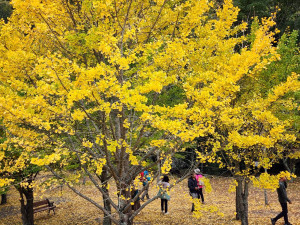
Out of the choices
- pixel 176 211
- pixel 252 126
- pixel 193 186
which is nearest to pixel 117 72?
pixel 252 126

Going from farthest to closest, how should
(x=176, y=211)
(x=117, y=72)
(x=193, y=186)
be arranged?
(x=176, y=211)
(x=193, y=186)
(x=117, y=72)

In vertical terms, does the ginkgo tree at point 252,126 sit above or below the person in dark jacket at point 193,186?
above

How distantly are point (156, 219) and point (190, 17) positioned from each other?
7168 mm

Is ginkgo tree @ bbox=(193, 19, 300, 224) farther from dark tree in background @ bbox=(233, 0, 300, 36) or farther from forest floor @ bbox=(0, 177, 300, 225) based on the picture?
dark tree in background @ bbox=(233, 0, 300, 36)

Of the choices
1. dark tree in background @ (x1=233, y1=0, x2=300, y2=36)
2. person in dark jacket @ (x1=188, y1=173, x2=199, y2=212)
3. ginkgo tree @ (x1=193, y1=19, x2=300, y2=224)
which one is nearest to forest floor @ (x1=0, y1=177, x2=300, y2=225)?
person in dark jacket @ (x1=188, y1=173, x2=199, y2=212)

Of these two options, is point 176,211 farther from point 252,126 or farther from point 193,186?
point 252,126

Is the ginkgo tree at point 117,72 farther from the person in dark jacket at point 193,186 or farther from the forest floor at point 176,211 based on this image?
the person in dark jacket at point 193,186

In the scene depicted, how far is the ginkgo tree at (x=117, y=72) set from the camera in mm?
3783

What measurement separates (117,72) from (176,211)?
26.3 ft

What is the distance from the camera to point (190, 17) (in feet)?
15.5

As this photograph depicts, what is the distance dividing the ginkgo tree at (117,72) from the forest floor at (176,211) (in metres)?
2.54

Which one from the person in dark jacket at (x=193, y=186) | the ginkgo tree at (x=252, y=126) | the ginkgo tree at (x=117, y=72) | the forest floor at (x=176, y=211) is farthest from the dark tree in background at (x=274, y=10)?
the ginkgo tree at (x=117, y=72)

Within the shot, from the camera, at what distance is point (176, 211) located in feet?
34.5

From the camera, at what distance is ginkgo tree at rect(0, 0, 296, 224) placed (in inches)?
149
